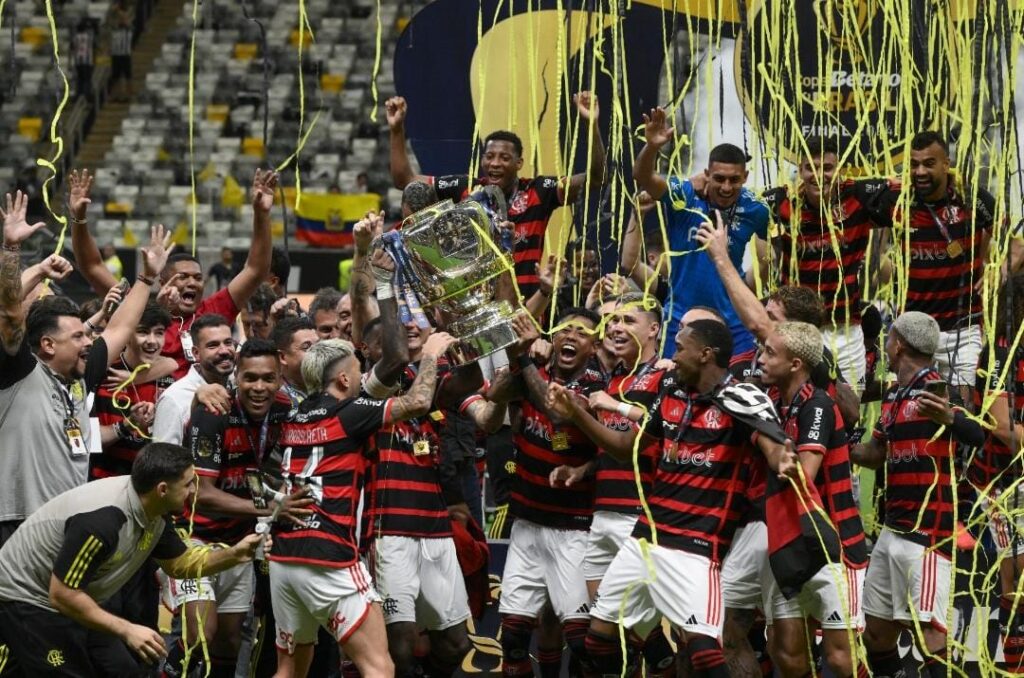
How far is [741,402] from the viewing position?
6.18 m

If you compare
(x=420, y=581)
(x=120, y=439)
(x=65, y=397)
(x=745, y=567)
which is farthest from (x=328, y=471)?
(x=745, y=567)

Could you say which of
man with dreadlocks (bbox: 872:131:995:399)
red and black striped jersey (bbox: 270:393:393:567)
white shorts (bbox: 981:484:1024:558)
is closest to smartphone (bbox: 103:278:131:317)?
red and black striped jersey (bbox: 270:393:393:567)

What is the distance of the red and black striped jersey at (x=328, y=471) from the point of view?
21.0ft

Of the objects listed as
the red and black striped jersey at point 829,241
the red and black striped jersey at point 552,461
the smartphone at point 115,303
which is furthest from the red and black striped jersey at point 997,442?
the smartphone at point 115,303

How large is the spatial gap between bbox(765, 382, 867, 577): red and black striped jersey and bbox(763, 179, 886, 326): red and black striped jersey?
3.48ft

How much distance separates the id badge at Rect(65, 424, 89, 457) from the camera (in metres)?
6.59

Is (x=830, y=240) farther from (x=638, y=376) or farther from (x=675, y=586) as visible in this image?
(x=675, y=586)

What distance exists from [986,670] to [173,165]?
15.4 metres

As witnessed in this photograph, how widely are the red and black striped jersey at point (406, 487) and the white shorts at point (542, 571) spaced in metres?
0.37

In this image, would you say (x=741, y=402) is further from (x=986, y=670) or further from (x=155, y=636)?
(x=155, y=636)

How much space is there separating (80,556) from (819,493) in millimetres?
2898

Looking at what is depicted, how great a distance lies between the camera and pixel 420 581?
7027 millimetres

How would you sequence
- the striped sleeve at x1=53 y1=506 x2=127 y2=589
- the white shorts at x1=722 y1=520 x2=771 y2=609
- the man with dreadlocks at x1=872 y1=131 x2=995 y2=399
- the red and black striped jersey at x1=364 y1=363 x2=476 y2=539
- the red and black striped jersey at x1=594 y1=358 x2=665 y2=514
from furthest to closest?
the man with dreadlocks at x1=872 y1=131 x2=995 y2=399
the red and black striped jersey at x1=364 y1=363 x2=476 y2=539
the red and black striped jersey at x1=594 y1=358 x2=665 y2=514
the white shorts at x1=722 y1=520 x2=771 y2=609
the striped sleeve at x1=53 y1=506 x2=127 y2=589

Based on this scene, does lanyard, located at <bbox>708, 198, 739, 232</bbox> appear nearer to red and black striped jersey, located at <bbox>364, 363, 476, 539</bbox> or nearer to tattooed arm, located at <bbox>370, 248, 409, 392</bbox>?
red and black striped jersey, located at <bbox>364, 363, 476, 539</bbox>
